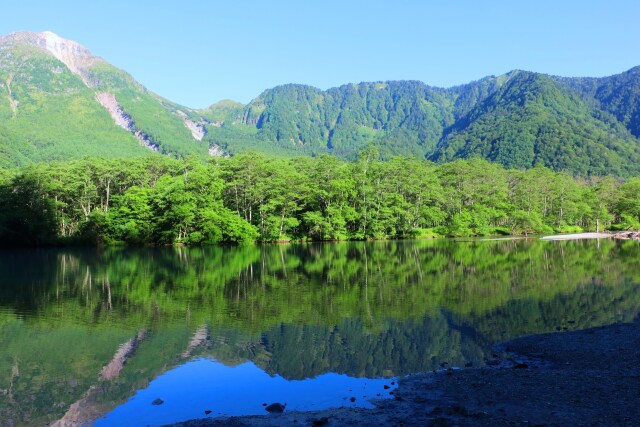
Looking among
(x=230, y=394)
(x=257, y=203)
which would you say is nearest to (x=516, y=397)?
(x=230, y=394)

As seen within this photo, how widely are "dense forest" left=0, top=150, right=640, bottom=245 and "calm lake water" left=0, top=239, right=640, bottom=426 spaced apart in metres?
39.1

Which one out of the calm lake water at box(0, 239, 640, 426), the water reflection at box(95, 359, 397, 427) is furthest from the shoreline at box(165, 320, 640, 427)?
the calm lake water at box(0, 239, 640, 426)

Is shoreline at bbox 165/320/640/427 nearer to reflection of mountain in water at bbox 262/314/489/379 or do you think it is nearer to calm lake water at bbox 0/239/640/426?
calm lake water at bbox 0/239/640/426

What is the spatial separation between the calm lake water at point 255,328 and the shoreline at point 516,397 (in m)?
1.12

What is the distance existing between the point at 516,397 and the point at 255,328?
12.9m

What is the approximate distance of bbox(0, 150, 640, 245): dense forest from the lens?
82.2 metres

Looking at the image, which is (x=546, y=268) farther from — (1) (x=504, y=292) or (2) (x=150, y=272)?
(2) (x=150, y=272)

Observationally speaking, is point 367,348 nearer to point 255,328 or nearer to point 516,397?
point 255,328

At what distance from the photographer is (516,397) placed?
39.9 ft

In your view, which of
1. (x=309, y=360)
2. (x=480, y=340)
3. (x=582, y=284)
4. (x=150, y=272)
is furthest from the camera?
(x=150, y=272)

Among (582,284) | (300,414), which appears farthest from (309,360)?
(582,284)

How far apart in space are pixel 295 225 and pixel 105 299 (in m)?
56.7

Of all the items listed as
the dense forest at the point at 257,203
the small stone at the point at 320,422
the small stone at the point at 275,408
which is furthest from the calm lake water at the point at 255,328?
the dense forest at the point at 257,203

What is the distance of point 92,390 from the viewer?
14.6 m
